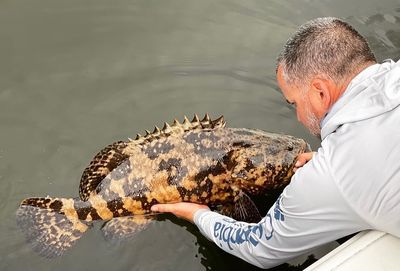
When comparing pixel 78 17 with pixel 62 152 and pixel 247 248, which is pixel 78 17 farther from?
pixel 247 248

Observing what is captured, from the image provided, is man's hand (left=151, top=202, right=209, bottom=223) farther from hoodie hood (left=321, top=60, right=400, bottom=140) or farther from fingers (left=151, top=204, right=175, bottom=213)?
hoodie hood (left=321, top=60, right=400, bottom=140)

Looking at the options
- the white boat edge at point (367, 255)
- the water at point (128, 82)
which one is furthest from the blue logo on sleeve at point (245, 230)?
the water at point (128, 82)

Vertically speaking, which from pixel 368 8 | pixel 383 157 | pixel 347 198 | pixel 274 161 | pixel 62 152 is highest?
pixel 368 8

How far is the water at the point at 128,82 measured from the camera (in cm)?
454

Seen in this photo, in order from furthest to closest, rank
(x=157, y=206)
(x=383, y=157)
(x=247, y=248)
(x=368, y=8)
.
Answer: (x=368, y=8)
(x=157, y=206)
(x=247, y=248)
(x=383, y=157)

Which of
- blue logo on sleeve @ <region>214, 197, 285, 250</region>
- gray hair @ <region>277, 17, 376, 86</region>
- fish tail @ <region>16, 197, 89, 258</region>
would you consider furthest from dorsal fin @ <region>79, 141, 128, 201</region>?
gray hair @ <region>277, 17, 376, 86</region>

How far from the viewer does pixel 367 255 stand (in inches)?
A: 113

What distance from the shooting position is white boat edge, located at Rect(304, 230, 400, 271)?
2.81m

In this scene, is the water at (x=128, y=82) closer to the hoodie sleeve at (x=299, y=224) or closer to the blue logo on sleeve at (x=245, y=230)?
the blue logo on sleeve at (x=245, y=230)

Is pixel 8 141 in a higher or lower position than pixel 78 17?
lower

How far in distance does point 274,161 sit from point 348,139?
1.56m

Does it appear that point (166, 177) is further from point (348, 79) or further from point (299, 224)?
point (348, 79)

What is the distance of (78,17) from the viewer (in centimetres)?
632

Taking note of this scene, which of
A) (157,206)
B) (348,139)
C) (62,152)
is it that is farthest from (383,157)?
(62,152)
